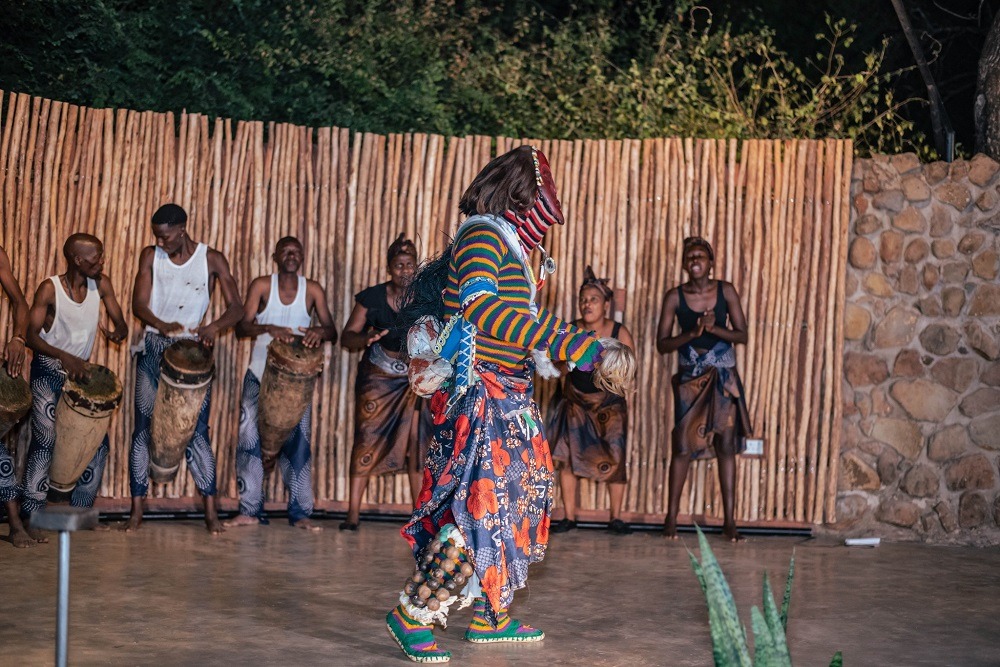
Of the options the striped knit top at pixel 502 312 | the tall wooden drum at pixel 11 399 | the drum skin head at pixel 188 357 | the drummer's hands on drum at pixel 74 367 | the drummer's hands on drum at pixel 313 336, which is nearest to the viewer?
the striped knit top at pixel 502 312

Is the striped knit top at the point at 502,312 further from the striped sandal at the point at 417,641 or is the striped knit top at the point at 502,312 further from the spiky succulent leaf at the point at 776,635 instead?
the spiky succulent leaf at the point at 776,635

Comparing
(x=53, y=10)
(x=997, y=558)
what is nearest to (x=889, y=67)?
(x=997, y=558)

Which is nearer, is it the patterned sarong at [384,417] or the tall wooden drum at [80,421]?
the tall wooden drum at [80,421]

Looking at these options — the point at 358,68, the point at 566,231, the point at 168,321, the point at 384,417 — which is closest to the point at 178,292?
the point at 168,321

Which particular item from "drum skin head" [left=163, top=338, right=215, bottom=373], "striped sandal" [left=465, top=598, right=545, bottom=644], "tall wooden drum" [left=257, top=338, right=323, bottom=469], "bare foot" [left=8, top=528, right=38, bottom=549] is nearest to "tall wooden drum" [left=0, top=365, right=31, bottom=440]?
"bare foot" [left=8, top=528, right=38, bottom=549]

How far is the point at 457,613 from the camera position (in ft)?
20.1

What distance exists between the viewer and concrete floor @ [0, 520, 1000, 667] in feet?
17.5

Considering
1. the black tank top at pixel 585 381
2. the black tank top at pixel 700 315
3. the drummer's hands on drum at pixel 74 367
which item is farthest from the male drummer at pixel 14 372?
the black tank top at pixel 700 315

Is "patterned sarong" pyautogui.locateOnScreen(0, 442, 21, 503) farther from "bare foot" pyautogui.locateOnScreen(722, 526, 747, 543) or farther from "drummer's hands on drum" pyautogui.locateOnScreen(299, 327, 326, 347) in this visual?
"bare foot" pyautogui.locateOnScreen(722, 526, 747, 543)

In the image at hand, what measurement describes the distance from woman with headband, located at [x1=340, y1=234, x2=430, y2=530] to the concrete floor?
47 cm

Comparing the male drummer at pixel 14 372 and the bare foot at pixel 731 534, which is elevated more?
the male drummer at pixel 14 372

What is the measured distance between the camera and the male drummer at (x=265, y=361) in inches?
336

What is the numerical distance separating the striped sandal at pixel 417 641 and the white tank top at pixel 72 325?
354 cm

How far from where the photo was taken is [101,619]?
570cm
